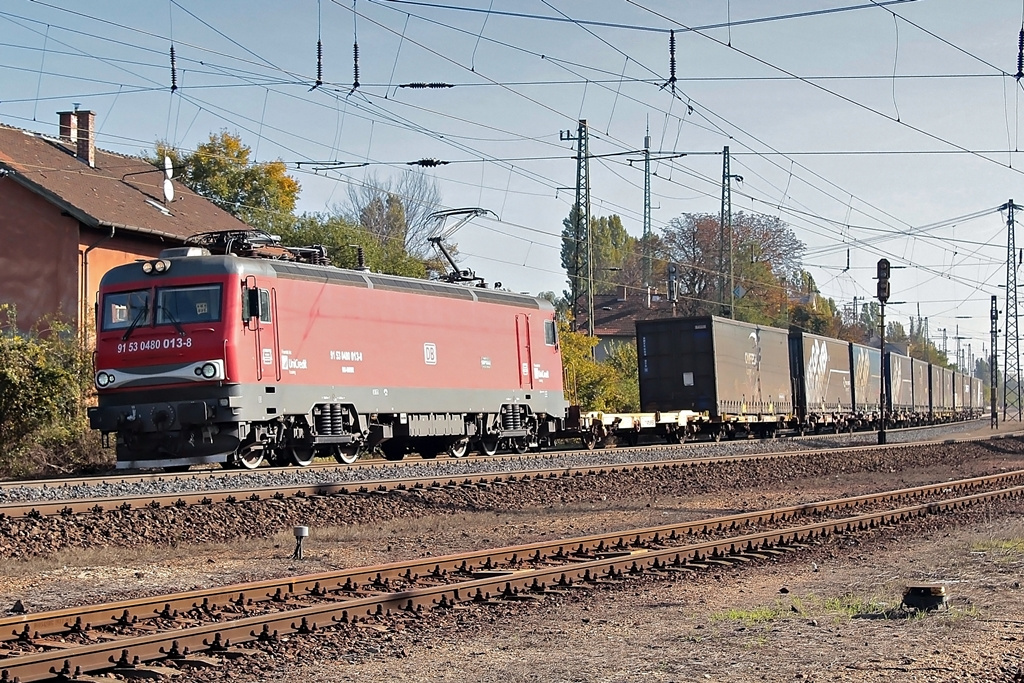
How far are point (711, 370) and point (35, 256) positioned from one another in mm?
18185

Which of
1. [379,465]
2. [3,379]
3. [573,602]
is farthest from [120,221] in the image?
[573,602]

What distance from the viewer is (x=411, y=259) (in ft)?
150

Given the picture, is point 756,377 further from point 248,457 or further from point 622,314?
point 622,314

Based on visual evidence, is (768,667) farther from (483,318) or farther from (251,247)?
(483,318)

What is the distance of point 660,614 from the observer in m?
8.73

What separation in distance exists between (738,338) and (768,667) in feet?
92.4

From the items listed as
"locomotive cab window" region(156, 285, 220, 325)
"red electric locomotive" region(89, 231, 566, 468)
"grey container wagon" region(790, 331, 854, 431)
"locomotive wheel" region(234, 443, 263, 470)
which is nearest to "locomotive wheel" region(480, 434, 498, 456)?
"red electric locomotive" region(89, 231, 566, 468)

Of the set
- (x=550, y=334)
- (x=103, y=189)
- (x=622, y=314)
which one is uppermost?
(x=103, y=189)

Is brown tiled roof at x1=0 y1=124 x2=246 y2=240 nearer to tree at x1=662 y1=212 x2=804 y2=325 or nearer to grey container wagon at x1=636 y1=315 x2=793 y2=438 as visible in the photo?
grey container wagon at x1=636 y1=315 x2=793 y2=438

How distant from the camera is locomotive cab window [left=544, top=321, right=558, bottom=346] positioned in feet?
88.2

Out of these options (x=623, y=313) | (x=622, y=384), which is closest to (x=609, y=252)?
(x=623, y=313)

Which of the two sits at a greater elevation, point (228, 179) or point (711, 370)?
point (228, 179)

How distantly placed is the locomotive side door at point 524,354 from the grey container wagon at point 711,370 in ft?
27.2

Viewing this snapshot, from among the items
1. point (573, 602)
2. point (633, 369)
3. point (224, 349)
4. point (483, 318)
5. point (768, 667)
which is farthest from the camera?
point (633, 369)
